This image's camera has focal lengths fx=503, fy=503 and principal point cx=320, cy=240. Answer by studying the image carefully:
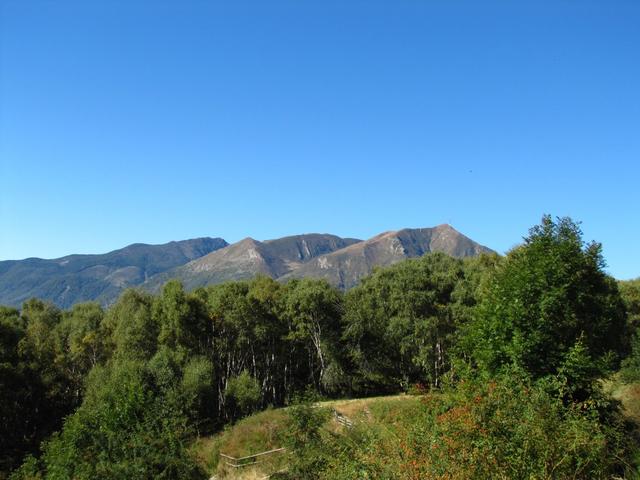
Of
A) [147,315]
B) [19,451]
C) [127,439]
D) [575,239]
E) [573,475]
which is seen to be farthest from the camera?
[147,315]

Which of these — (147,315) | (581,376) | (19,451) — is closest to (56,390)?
(19,451)

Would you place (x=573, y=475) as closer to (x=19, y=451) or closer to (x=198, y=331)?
(x=198, y=331)

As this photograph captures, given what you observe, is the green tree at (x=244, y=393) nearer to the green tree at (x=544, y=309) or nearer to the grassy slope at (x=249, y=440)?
the grassy slope at (x=249, y=440)

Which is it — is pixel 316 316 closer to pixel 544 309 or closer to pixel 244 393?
pixel 244 393

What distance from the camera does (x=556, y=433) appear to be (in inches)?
364

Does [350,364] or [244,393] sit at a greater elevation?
[350,364]

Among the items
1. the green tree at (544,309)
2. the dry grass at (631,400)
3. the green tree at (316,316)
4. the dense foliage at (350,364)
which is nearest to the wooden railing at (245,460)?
the dense foliage at (350,364)

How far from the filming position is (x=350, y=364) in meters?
58.3

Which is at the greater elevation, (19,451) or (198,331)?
(198,331)

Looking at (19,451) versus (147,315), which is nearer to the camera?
(19,451)

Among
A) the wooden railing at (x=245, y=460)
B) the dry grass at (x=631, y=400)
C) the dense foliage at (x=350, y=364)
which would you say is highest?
the dense foliage at (x=350, y=364)

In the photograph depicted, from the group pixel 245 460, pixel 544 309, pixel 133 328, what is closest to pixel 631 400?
pixel 544 309

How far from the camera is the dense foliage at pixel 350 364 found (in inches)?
391

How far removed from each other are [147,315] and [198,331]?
517cm
